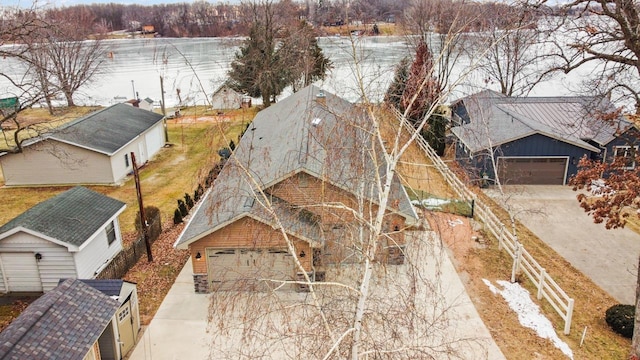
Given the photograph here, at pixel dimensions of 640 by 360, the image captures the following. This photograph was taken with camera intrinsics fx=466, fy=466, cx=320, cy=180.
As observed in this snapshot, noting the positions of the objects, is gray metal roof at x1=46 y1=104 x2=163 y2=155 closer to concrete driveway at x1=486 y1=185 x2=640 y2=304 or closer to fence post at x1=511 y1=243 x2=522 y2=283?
fence post at x1=511 y1=243 x2=522 y2=283

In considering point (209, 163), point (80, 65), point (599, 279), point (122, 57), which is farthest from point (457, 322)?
point (122, 57)

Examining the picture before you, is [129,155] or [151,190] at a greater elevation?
[129,155]

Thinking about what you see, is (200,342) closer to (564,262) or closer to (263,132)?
(263,132)

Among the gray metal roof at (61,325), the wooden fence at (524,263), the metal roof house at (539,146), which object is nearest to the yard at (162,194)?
the gray metal roof at (61,325)

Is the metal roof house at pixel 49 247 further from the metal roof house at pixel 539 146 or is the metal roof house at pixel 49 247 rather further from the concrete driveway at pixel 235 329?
the metal roof house at pixel 539 146

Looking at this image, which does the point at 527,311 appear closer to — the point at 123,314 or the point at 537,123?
the point at 123,314

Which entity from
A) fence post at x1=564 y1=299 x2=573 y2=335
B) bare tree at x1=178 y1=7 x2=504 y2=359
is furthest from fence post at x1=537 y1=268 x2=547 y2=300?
bare tree at x1=178 y1=7 x2=504 y2=359

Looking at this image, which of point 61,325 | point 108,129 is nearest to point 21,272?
point 61,325
